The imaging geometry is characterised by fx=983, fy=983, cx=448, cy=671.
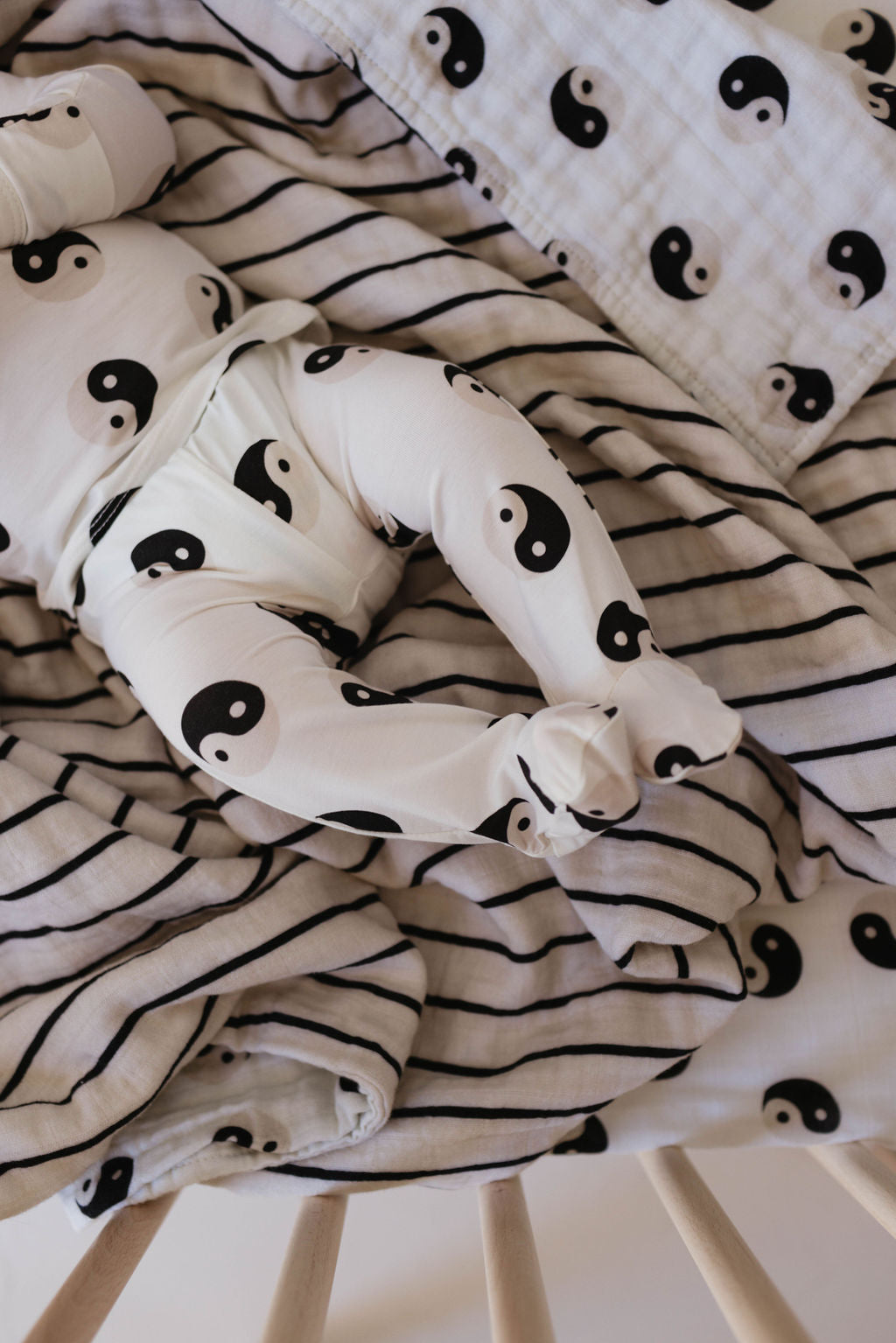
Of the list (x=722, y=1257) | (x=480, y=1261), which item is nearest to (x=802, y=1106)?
(x=722, y=1257)

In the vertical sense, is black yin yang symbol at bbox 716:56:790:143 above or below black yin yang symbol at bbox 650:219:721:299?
above

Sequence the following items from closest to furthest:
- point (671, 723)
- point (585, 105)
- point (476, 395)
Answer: point (671, 723) < point (476, 395) < point (585, 105)

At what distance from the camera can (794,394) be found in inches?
31.9

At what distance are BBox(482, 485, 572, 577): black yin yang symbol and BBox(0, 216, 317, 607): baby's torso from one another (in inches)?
10.5

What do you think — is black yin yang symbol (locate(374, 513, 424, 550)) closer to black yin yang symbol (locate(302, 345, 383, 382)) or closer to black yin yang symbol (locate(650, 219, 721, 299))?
black yin yang symbol (locate(302, 345, 383, 382))

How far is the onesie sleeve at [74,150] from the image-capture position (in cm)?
71

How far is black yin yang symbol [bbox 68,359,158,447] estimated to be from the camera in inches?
29.5

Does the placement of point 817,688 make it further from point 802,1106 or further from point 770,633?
point 802,1106

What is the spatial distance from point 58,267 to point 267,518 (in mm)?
257

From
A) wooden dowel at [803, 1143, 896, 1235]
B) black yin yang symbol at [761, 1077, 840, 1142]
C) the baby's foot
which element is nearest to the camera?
the baby's foot

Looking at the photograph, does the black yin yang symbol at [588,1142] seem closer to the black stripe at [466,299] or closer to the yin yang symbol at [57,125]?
the black stripe at [466,299]

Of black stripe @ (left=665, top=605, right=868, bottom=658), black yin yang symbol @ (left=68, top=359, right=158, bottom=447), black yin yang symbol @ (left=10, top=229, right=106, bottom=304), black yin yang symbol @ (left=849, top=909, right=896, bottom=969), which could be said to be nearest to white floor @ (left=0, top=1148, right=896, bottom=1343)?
black yin yang symbol @ (left=849, top=909, right=896, bottom=969)

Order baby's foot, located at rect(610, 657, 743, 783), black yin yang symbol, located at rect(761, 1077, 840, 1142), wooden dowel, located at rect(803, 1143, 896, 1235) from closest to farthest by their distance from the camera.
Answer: baby's foot, located at rect(610, 657, 743, 783)
wooden dowel, located at rect(803, 1143, 896, 1235)
black yin yang symbol, located at rect(761, 1077, 840, 1142)

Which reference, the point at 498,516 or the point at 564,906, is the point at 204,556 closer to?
the point at 498,516
